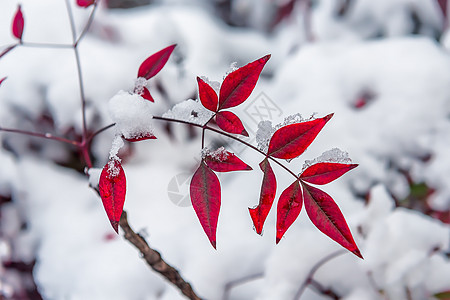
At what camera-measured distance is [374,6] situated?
3.76 ft

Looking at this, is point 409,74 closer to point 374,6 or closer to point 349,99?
point 349,99

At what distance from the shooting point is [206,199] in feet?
0.92

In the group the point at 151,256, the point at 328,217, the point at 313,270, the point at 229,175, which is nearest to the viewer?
the point at 328,217

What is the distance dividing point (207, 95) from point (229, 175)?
64 cm

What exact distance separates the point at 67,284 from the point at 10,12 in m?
0.88

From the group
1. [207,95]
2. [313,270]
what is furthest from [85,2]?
[313,270]

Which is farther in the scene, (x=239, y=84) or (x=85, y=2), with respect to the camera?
(x=85, y=2)

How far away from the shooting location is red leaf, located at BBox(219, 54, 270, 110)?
0.29 m

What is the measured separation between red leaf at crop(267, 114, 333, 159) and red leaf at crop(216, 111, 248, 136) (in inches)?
1.1

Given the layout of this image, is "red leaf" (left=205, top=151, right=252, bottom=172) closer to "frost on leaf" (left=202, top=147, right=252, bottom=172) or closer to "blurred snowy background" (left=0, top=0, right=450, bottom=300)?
"frost on leaf" (left=202, top=147, right=252, bottom=172)

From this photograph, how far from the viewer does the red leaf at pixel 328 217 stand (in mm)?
270

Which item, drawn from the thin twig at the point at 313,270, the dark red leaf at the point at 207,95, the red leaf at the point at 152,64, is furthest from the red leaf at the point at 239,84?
the thin twig at the point at 313,270

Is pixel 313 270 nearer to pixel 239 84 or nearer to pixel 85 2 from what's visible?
pixel 239 84

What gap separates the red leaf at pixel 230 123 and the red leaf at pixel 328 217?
2.9 inches
